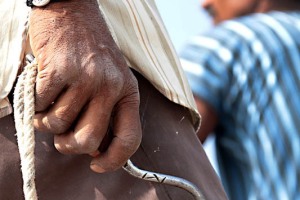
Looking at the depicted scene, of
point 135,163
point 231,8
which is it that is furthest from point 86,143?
point 231,8

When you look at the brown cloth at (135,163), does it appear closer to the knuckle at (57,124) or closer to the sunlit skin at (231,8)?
the knuckle at (57,124)

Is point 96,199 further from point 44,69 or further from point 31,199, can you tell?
point 44,69

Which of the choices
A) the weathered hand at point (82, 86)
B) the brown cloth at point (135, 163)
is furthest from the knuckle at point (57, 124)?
the brown cloth at point (135, 163)

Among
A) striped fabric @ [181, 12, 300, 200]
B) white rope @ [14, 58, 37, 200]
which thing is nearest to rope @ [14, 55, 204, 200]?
white rope @ [14, 58, 37, 200]

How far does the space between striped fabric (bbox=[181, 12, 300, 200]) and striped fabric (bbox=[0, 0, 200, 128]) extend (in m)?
0.88

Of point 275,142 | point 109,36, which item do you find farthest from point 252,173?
point 109,36

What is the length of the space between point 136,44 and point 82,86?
0.75 ft

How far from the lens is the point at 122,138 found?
1.63 metres

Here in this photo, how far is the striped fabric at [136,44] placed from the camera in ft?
5.61

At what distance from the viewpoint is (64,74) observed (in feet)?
5.24

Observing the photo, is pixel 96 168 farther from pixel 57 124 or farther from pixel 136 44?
pixel 136 44

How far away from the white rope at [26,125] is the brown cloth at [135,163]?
0.07 metres

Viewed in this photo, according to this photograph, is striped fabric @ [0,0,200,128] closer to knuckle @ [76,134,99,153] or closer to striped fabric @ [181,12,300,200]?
knuckle @ [76,134,99,153]

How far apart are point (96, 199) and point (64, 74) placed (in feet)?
0.80
